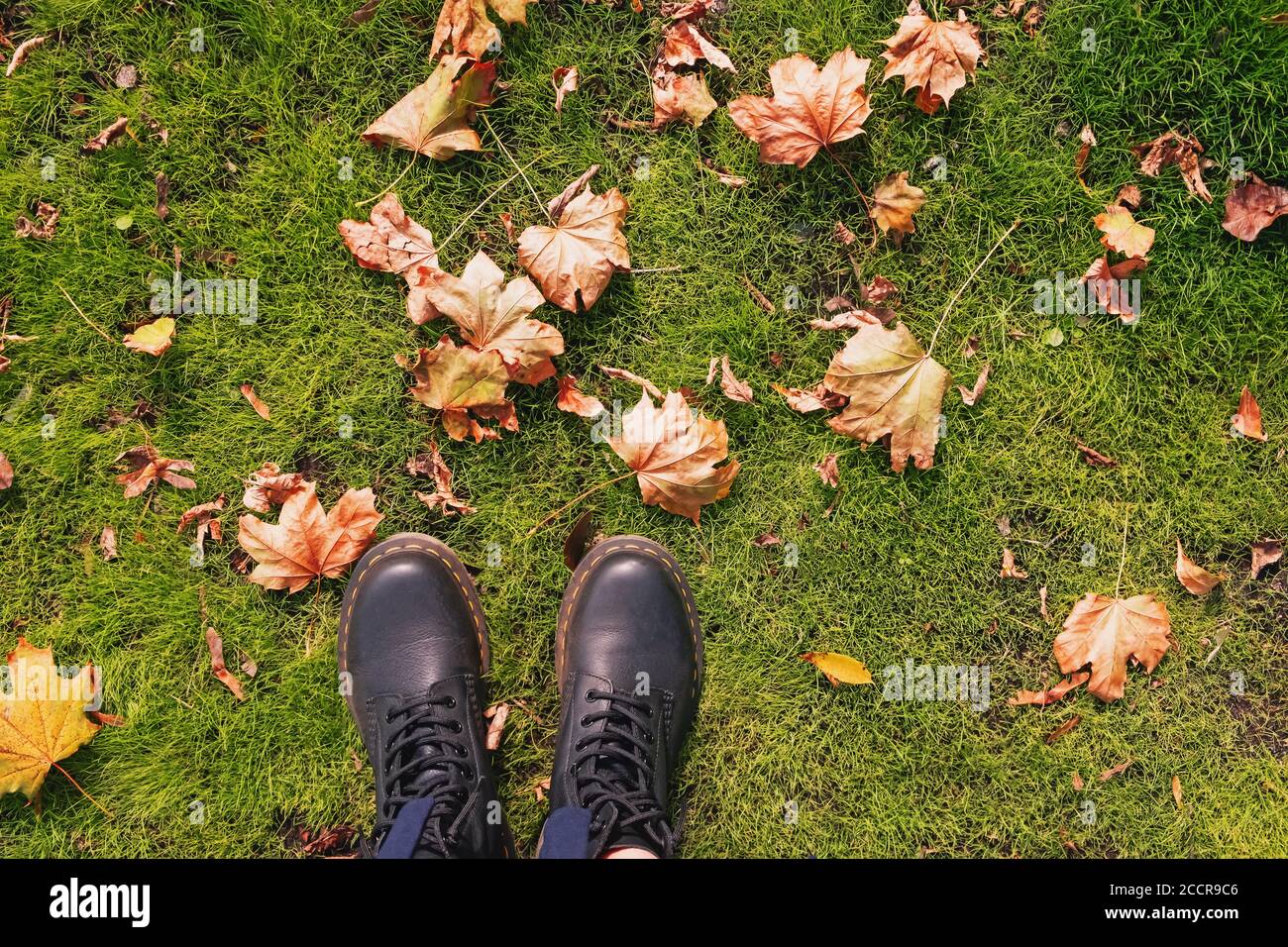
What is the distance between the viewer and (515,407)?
272cm

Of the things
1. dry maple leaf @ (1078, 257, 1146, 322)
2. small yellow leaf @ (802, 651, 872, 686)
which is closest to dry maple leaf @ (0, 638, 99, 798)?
small yellow leaf @ (802, 651, 872, 686)

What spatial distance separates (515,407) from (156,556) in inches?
51.5

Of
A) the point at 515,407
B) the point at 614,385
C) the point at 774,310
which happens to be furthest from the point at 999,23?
the point at 515,407

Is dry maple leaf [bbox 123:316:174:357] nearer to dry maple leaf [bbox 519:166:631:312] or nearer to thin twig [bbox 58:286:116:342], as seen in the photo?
thin twig [bbox 58:286:116:342]

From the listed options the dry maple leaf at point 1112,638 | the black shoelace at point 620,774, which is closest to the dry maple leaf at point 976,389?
the dry maple leaf at point 1112,638

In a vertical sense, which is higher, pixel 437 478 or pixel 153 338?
pixel 153 338

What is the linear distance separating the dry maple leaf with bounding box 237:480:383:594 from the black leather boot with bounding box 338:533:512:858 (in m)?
0.08

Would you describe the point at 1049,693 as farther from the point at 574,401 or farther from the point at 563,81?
the point at 563,81

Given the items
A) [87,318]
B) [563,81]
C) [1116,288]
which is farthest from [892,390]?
[87,318]

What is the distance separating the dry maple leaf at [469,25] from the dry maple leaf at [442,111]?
0.16 feet

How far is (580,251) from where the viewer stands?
2.67 metres

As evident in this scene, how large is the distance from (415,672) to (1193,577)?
2.64m

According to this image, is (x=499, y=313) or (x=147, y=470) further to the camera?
(x=147, y=470)

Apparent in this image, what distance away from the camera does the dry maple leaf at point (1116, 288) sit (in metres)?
2.76
